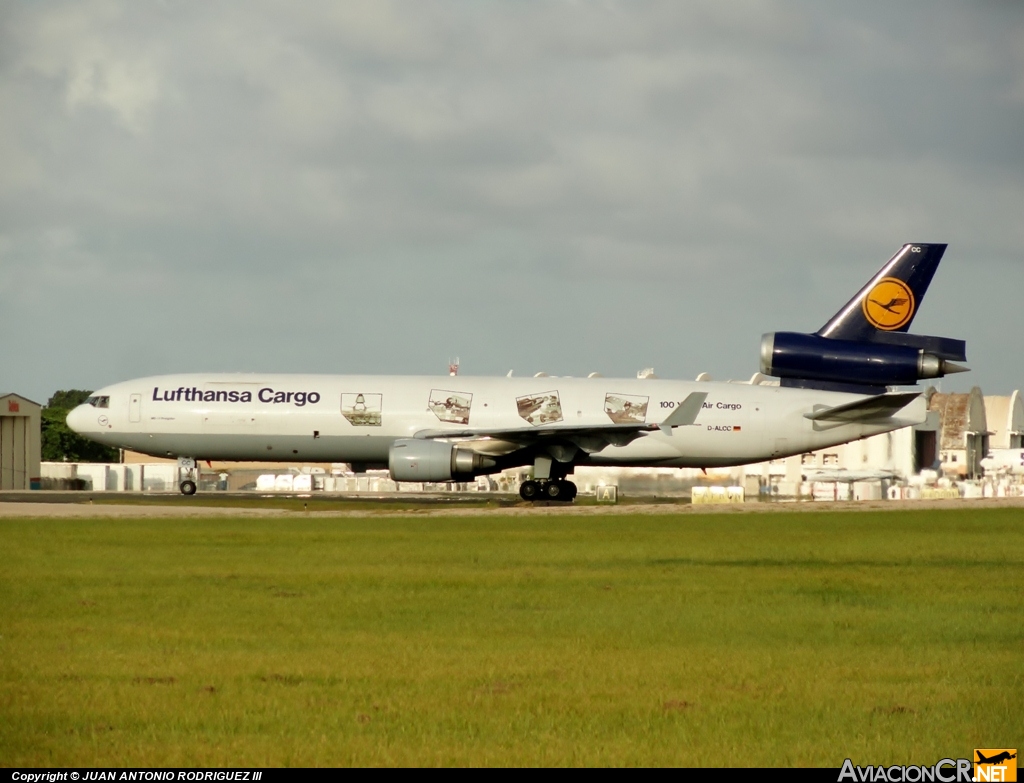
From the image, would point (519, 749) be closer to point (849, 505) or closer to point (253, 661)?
point (253, 661)

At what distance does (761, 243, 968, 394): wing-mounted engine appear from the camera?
41.5 meters

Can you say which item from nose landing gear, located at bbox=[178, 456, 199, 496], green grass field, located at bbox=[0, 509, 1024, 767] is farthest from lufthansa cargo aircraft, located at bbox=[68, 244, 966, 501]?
green grass field, located at bbox=[0, 509, 1024, 767]

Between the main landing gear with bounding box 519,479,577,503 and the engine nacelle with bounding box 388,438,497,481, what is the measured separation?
295 cm

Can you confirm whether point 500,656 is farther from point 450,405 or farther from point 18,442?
point 18,442

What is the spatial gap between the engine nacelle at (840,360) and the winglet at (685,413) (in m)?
4.41

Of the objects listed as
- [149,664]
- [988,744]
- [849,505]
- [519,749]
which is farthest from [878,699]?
[849,505]

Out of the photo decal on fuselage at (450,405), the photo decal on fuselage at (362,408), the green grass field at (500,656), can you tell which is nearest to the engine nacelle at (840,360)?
the photo decal on fuselage at (450,405)

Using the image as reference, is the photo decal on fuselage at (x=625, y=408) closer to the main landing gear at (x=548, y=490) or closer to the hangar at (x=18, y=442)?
the main landing gear at (x=548, y=490)

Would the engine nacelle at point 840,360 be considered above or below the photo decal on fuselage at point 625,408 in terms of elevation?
above

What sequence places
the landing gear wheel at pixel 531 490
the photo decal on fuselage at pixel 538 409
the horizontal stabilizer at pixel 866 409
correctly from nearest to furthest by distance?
1. the horizontal stabilizer at pixel 866 409
2. the landing gear wheel at pixel 531 490
3. the photo decal on fuselage at pixel 538 409

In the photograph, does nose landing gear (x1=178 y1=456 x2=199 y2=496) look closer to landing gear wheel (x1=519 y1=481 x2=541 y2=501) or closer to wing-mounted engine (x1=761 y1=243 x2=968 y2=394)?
landing gear wheel (x1=519 y1=481 x2=541 y2=501)

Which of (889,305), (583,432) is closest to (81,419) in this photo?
(583,432)

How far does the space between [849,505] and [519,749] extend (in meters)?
32.2

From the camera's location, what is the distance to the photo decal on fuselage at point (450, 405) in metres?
41.1
